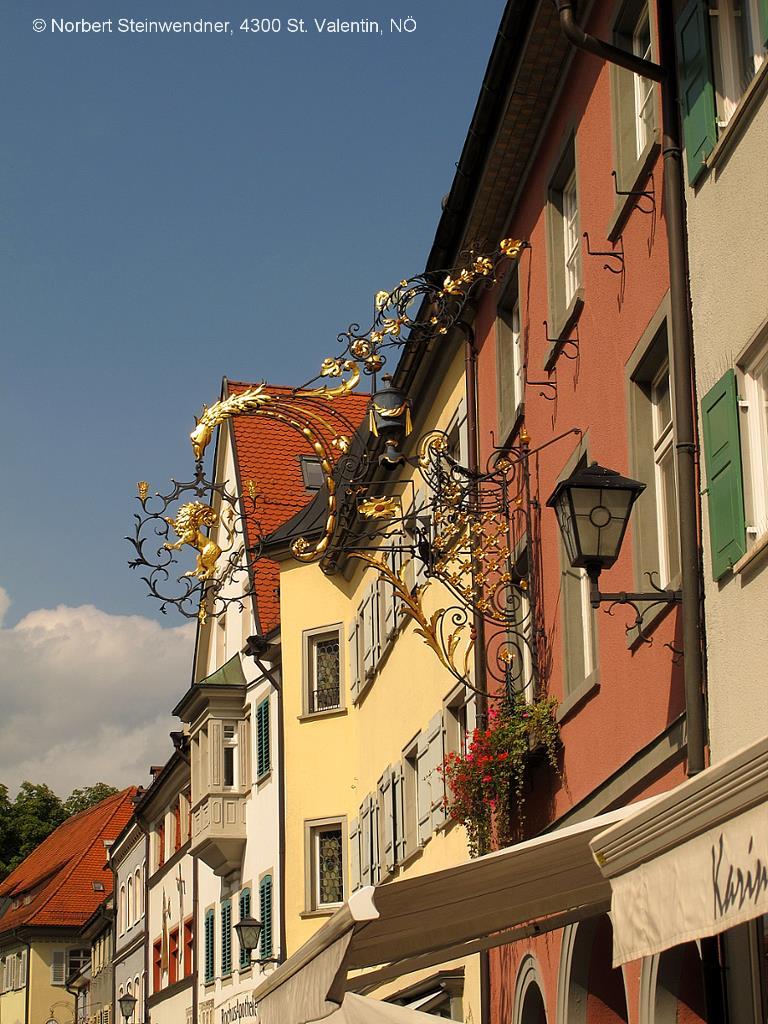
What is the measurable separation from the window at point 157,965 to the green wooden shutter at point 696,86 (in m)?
34.3

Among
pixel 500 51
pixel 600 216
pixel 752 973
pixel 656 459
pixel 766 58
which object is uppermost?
pixel 500 51

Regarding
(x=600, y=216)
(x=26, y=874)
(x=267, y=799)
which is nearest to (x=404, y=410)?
(x=600, y=216)

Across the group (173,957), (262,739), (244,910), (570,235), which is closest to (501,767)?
(570,235)

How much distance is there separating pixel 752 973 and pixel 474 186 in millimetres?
8758

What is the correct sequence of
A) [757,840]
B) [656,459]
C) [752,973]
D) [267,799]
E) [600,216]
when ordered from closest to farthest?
[757,840] < [752,973] < [656,459] < [600,216] < [267,799]

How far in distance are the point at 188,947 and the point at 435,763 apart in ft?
68.8

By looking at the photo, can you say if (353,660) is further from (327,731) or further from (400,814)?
(400,814)

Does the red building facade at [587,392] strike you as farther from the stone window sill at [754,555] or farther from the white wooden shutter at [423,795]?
the white wooden shutter at [423,795]

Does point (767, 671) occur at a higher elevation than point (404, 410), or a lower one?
lower

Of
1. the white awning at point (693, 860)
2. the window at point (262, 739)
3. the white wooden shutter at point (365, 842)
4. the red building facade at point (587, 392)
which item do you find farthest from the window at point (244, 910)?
the white awning at point (693, 860)

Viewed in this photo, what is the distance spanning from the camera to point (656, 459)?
37.3 ft

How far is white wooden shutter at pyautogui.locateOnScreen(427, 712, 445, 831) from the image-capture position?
18.4 m

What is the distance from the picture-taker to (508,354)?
53.6 feet

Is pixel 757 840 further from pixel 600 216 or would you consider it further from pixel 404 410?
pixel 404 410
